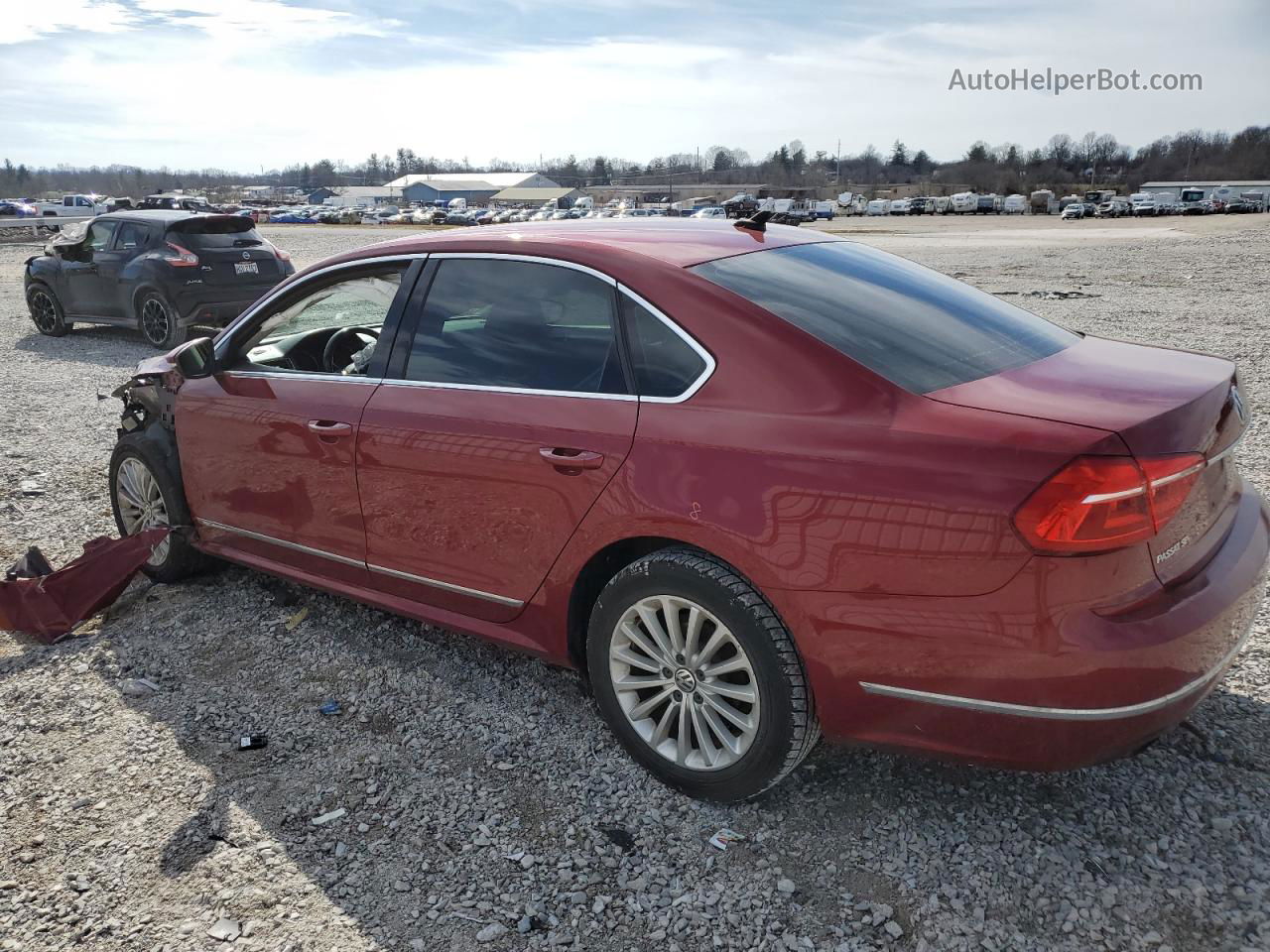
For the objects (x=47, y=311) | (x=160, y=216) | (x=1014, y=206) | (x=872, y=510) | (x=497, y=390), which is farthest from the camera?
(x=1014, y=206)

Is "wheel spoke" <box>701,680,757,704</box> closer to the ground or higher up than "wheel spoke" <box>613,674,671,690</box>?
higher up

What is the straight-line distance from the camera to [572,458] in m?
3.08

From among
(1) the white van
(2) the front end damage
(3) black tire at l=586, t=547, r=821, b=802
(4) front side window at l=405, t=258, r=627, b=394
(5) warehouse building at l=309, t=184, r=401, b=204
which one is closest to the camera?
(3) black tire at l=586, t=547, r=821, b=802

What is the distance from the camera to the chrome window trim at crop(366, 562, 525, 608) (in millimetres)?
3432

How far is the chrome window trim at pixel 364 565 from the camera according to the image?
11.4 ft

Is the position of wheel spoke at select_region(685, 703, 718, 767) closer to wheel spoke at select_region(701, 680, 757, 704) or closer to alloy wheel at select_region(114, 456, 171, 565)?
wheel spoke at select_region(701, 680, 757, 704)

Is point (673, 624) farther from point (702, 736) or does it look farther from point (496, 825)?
point (496, 825)

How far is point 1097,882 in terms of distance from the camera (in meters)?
2.66

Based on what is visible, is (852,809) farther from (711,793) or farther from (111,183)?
(111,183)

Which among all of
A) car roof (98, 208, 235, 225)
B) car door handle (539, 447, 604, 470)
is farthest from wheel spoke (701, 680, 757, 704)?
car roof (98, 208, 235, 225)

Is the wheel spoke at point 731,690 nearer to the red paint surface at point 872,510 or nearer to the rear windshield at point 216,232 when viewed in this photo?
the red paint surface at point 872,510

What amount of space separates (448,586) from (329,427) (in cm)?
81

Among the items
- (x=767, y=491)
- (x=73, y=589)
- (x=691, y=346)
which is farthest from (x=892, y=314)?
(x=73, y=589)

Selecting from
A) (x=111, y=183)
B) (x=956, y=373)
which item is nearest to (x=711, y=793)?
(x=956, y=373)
